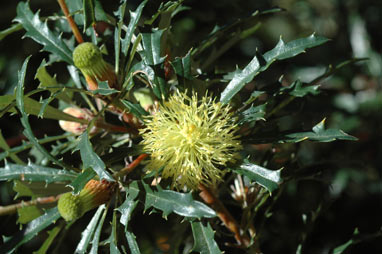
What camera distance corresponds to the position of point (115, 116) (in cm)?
130

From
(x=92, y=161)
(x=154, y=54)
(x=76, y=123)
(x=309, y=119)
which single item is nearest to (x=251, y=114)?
(x=154, y=54)

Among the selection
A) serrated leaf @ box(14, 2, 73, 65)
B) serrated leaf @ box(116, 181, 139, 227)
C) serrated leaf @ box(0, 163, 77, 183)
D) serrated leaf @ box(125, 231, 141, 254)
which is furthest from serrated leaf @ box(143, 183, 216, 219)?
serrated leaf @ box(14, 2, 73, 65)

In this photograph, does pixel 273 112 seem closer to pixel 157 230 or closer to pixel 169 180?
pixel 169 180

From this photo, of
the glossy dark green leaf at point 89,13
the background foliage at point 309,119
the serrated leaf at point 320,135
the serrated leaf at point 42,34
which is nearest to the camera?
the serrated leaf at point 320,135

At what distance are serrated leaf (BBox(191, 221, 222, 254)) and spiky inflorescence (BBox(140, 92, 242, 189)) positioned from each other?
0.10m

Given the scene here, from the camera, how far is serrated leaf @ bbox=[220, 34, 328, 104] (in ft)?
3.69

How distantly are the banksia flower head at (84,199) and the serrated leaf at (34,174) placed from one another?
49 millimetres

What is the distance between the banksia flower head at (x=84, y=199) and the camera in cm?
114

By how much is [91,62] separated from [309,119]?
1.37 meters

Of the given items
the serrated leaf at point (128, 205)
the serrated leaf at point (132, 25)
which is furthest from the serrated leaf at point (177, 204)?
the serrated leaf at point (132, 25)

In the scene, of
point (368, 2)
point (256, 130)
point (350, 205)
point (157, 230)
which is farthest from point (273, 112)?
point (368, 2)

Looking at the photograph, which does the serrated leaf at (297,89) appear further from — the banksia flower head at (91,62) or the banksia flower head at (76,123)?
the banksia flower head at (76,123)

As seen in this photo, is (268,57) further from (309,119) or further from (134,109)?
(309,119)

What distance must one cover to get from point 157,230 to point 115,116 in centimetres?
76
